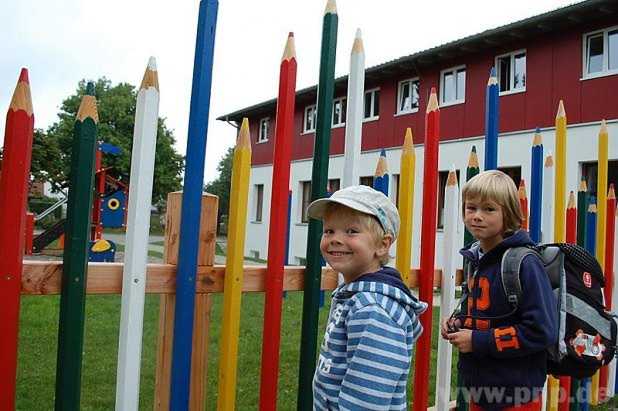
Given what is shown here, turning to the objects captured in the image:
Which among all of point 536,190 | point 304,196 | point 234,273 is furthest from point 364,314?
point 304,196

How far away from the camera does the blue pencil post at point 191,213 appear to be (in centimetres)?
175

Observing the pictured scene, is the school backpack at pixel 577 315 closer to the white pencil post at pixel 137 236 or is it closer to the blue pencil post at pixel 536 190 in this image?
the blue pencil post at pixel 536 190

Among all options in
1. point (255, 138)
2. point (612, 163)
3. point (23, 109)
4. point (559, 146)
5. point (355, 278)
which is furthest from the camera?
point (255, 138)

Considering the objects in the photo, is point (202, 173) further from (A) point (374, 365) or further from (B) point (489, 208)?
(B) point (489, 208)

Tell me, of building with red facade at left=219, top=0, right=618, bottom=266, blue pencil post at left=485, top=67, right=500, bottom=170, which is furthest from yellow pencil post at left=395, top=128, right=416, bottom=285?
building with red facade at left=219, top=0, right=618, bottom=266

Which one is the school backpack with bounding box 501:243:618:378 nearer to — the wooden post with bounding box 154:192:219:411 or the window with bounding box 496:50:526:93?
the wooden post with bounding box 154:192:219:411

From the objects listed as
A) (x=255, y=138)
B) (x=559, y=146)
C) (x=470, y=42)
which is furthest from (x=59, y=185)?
(x=559, y=146)

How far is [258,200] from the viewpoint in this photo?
22.0 m

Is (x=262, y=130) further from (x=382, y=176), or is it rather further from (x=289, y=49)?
(x=289, y=49)

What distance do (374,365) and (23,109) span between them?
1162mm

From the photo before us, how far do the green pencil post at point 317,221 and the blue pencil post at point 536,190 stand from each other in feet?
4.97

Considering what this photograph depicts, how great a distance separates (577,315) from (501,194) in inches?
21.5

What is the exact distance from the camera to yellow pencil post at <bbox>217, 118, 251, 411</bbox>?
1872 mm

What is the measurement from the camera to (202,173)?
1.75 meters
